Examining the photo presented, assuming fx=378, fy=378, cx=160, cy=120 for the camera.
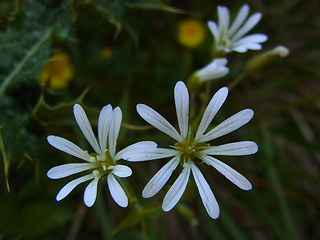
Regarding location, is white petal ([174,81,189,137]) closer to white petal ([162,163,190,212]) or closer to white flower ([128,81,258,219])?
white flower ([128,81,258,219])

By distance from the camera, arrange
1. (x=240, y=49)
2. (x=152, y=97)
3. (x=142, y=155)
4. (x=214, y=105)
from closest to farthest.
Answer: (x=142, y=155) < (x=214, y=105) < (x=240, y=49) < (x=152, y=97)

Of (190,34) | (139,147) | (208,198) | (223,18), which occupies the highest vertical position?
(190,34)

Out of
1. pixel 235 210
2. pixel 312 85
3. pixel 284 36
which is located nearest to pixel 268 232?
pixel 235 210

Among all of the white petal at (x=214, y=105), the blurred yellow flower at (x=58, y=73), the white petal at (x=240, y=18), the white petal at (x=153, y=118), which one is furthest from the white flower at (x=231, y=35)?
the blurred yellow flower at (x=58, y=73)

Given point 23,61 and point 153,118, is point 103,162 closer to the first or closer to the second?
point 153,118

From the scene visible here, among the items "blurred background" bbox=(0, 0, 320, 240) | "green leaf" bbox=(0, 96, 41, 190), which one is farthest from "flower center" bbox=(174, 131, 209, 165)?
"green leaf" bbox=(0, 96, 41, 190)

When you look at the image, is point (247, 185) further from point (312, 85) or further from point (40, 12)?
point (312, 85)

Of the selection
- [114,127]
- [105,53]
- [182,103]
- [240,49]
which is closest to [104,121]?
[114,127]
